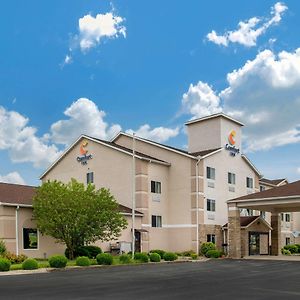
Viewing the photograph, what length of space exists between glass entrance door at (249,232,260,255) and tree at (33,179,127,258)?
1550 cm

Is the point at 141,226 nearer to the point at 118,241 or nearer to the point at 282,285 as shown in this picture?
the point at 118,241

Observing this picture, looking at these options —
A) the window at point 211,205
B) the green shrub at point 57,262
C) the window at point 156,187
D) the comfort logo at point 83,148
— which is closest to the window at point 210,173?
the window at point 211,205

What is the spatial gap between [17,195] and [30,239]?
4.19 m

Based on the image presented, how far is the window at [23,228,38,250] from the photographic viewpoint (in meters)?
34.5

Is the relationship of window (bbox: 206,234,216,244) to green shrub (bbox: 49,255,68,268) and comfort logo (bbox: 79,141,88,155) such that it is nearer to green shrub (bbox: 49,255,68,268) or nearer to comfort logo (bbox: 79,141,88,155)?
comfort logo (bbox: 79,141,88,155)

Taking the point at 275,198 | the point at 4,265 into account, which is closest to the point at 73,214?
the point at 4,265

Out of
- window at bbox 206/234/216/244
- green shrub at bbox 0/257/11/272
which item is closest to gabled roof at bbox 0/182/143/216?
window at bbox 206/234/216/244

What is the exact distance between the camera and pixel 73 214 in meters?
32.8

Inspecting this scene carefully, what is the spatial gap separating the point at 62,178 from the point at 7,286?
3339cm

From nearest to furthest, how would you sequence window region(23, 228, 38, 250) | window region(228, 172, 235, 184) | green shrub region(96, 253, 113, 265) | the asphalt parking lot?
the asphalt parking lot < green shrub region(96, 253, 113, 265) < window region(23, 228, 38, 250) < window region(228, 172, 235, 184)

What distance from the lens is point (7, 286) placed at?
55.1ft

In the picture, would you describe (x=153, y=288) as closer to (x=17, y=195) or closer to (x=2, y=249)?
(x=2, y=249)

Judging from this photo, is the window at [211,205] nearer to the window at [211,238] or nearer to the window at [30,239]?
the window at [211,238]

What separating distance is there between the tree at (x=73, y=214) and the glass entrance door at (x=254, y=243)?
15500mm
